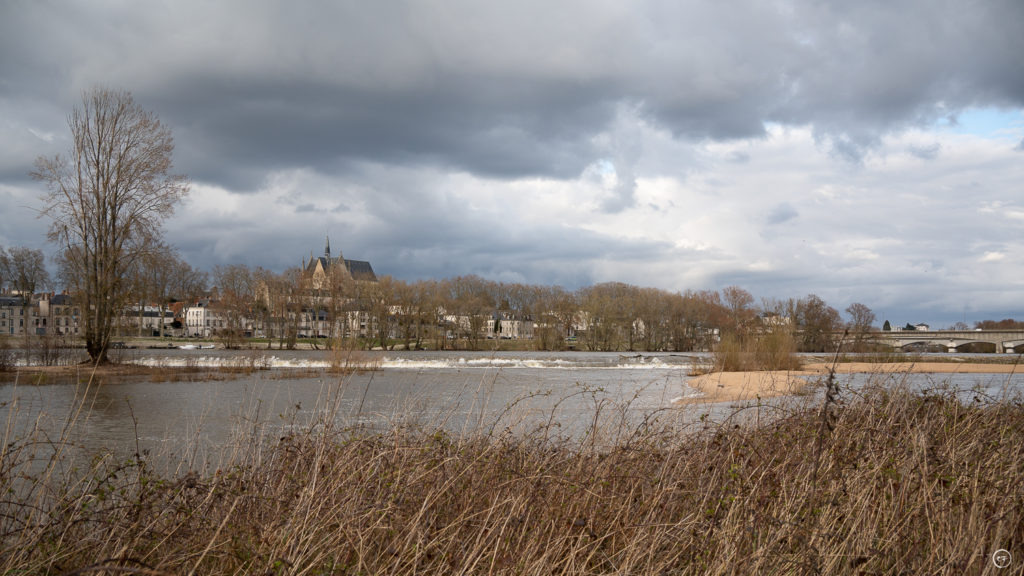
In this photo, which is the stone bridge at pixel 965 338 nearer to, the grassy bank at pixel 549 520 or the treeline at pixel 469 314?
the treeline at pixel 469 314

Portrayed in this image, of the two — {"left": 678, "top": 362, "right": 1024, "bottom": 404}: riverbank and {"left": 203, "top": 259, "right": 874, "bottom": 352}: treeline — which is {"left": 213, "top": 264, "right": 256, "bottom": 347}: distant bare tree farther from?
{"left": 678, "top": 362, "right": 1024, "bottom": 404}: riverbank

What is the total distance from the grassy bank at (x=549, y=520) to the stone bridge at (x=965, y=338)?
250 ft

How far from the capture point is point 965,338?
73.6 m

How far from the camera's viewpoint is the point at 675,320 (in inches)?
3383

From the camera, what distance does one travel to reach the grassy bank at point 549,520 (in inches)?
133

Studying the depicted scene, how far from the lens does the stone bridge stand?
7175 centimetres

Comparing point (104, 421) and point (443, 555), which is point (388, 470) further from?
point (104, 421)

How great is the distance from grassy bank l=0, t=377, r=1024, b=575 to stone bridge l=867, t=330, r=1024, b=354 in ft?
250

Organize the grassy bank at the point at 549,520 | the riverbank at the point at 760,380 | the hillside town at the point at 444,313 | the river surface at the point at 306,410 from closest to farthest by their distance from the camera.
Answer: the grassy bank at the point at 549,520
the river surface at the point at 306,410
the riverbank at the point at 760,380
the hillside town at the point at 444,313

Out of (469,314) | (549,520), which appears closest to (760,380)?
(549,520)

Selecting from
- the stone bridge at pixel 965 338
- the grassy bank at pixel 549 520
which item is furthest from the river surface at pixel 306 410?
the stone bridge at pixel 965 338

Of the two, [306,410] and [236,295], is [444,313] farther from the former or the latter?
[306,410]

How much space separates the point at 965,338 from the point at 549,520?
85.4 m

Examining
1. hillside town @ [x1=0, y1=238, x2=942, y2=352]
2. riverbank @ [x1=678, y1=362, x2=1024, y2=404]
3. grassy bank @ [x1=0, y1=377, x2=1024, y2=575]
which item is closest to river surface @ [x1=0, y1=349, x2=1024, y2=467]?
riverbank @ [x1=678, y1=362, x2=1024, y2=404]
